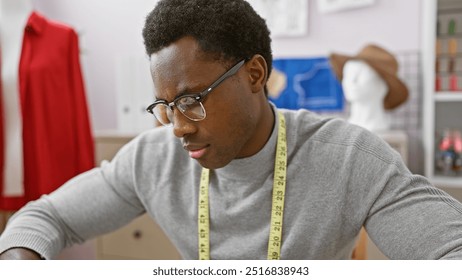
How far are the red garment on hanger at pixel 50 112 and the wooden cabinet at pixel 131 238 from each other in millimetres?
146

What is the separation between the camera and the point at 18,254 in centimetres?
88

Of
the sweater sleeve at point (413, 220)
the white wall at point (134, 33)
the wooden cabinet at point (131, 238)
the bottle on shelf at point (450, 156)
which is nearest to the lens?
the sweater sleeve at point (413, 220)

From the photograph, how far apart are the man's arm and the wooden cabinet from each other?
1376mm

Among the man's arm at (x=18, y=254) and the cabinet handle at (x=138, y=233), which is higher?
the man's arm at (x=18, y=254)

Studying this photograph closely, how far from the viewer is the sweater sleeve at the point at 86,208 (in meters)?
0.99

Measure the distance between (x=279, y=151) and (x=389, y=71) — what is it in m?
1.41

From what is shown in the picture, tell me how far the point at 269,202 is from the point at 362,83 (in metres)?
1.37

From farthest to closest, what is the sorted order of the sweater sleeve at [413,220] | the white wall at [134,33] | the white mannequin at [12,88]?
the white wall at [134,33] → the white mannequin at [12,88] → the sweater sleeve at [413,220]

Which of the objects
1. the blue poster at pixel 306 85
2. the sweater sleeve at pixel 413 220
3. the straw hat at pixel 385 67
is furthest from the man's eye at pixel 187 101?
the blue poster at pixel 306 85

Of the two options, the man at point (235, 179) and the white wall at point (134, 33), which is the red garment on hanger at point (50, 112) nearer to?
the white wall at point (134, 33)

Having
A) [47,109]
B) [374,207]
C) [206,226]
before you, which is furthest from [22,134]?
[374,207]

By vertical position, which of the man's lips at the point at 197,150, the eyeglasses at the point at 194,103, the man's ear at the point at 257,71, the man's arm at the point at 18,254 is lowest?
the man's arm at the point at 18,254

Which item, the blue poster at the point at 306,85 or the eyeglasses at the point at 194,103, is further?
the blue poster at the point at 306,85
